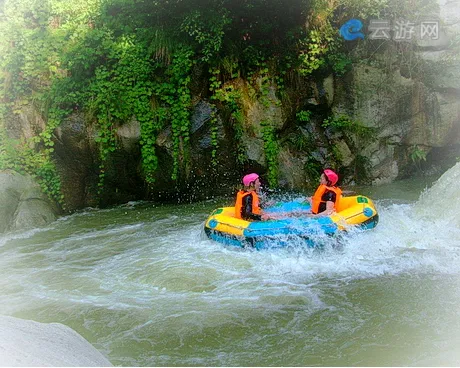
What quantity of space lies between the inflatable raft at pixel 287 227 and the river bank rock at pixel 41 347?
283 cm

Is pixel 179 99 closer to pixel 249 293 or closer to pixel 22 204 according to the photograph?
pixel 22 204

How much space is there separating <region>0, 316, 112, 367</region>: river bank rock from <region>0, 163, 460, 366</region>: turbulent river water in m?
0.75

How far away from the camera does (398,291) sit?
427 cm

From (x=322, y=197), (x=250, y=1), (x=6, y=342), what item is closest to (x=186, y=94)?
(x=250, y=1)

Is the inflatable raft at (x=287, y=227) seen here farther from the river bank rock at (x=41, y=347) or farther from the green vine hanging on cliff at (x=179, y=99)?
the river bank rock at (x=41, y=347)

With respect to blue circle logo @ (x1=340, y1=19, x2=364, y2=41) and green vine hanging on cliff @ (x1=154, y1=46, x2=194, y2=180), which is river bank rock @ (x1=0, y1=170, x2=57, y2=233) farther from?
blue circle logo @ (x1=340, y1=19, x2=364, y2=41)

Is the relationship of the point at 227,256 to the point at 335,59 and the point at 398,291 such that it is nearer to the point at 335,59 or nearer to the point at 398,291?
the point at 398,291

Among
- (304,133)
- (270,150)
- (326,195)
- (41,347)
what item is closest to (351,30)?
(304,133)

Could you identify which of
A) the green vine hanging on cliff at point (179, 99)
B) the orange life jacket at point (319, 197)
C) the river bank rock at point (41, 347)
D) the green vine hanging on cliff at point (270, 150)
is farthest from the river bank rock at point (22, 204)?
the river bank rock at point (41, 347)

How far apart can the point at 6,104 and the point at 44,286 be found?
434cm

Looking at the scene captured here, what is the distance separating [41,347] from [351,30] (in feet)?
25.9

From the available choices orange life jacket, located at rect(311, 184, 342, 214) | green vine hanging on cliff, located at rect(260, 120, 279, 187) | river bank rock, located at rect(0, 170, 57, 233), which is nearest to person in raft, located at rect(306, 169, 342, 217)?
orange life jacket, located at rect(311, 184, 342, 214)

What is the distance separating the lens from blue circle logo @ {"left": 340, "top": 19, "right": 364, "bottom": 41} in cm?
855

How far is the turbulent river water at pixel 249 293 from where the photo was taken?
11.4ft
